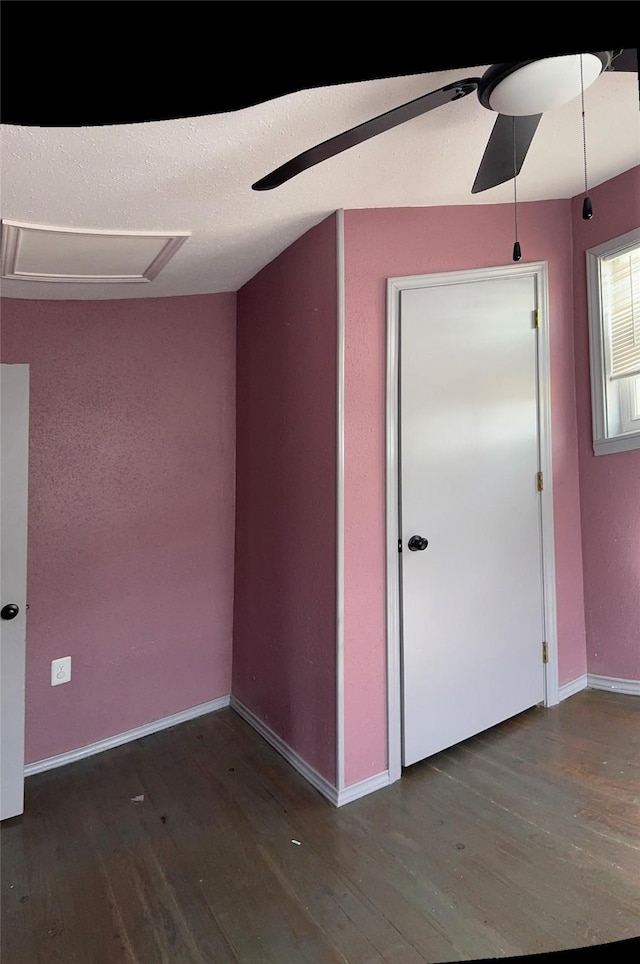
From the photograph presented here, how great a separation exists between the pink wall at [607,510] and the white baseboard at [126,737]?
6.72 ft

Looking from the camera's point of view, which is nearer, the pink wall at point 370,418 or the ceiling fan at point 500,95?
the ceiling fan at point 500,95

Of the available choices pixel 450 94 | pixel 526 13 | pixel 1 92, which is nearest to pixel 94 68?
pixel 1 92

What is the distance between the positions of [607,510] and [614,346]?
0.85m

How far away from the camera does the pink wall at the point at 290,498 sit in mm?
2201

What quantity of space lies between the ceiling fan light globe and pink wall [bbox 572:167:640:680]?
170 cm

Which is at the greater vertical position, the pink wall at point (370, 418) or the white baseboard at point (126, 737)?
the pink wall at point (370, 418)

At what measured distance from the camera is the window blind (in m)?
2.72

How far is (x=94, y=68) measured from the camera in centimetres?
18

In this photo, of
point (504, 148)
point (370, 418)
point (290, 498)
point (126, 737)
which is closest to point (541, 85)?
point (504, 148)

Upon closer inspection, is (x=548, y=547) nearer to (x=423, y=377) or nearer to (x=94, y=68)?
(x=423, y=377)

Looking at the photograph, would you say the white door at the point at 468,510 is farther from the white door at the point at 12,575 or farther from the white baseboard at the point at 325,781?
the white door at the point at 12,575

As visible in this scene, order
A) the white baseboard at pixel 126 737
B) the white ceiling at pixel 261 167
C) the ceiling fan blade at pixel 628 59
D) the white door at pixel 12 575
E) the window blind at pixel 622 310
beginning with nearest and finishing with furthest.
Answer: the ceiling fan blade at pixel 628 59 → the white ceiling at pixel 261 167 → the white door at pixel 12 575 → the white baseboard at pixel 126 737 → the window blind at pixel 622 310

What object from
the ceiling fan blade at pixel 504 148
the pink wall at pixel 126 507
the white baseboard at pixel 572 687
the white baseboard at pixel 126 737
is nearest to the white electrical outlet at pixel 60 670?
the pink wall at pixel 126 507

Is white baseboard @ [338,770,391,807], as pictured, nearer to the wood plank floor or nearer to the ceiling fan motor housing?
the wood plank floor
